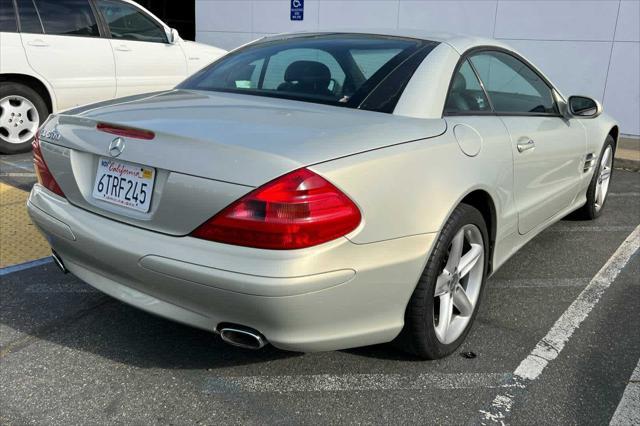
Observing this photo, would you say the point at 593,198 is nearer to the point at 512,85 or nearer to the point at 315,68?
the point at 512,85


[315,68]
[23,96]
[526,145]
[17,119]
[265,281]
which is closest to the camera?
[265,281]

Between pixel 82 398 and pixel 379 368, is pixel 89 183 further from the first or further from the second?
pixel 379 368

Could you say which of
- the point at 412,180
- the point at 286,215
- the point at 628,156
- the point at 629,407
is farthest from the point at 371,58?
the point at 628,156

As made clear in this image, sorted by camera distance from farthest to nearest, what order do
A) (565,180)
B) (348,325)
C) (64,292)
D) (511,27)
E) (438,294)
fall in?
1. (511,27)
2. (565,180)
3. (64,292)
4. (438,294)
5. (348,325)

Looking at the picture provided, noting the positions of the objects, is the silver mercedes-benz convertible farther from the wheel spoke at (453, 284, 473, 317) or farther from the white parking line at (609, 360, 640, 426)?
the white parking line at (609, 360, 640, 426)

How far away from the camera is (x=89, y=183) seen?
2.42 metres

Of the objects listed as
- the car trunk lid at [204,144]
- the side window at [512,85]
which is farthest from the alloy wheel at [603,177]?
the car trunk lid at [204,144]

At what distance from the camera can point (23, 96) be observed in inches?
248

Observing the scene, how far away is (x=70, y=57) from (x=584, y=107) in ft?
17.5

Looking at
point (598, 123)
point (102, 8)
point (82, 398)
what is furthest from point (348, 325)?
point (102, 8)

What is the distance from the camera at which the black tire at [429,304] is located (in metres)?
2.40

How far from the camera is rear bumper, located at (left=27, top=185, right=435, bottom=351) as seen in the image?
201cm

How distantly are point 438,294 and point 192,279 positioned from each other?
113 cm

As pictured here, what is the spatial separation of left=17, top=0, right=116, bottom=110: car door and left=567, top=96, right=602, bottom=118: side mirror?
5.14 m
